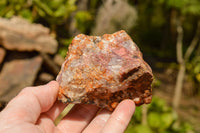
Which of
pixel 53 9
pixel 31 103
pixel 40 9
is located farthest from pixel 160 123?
pixel 40 9

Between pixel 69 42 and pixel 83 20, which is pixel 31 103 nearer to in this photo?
pixel 69 42

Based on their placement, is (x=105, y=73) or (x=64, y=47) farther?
(x=64, y=47)

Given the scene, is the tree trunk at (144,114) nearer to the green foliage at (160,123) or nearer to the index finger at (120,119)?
the green foliage at (160,123)

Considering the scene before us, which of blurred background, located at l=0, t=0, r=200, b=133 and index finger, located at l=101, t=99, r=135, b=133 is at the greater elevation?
index finger, located at l=101, t=99, r=135, b=133

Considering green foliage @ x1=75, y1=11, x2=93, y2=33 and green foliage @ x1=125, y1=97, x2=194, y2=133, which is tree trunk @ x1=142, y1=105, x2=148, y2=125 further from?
green foliage @ x1=75, y1=11, x2=93, y2=33

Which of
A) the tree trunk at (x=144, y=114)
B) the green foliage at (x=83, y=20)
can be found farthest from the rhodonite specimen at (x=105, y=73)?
the green foliage at (x=83, y=20)

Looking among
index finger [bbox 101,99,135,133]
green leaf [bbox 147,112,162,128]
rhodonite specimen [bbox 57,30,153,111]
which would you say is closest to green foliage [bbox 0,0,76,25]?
green leaf [bbox 147,112,162,128]
